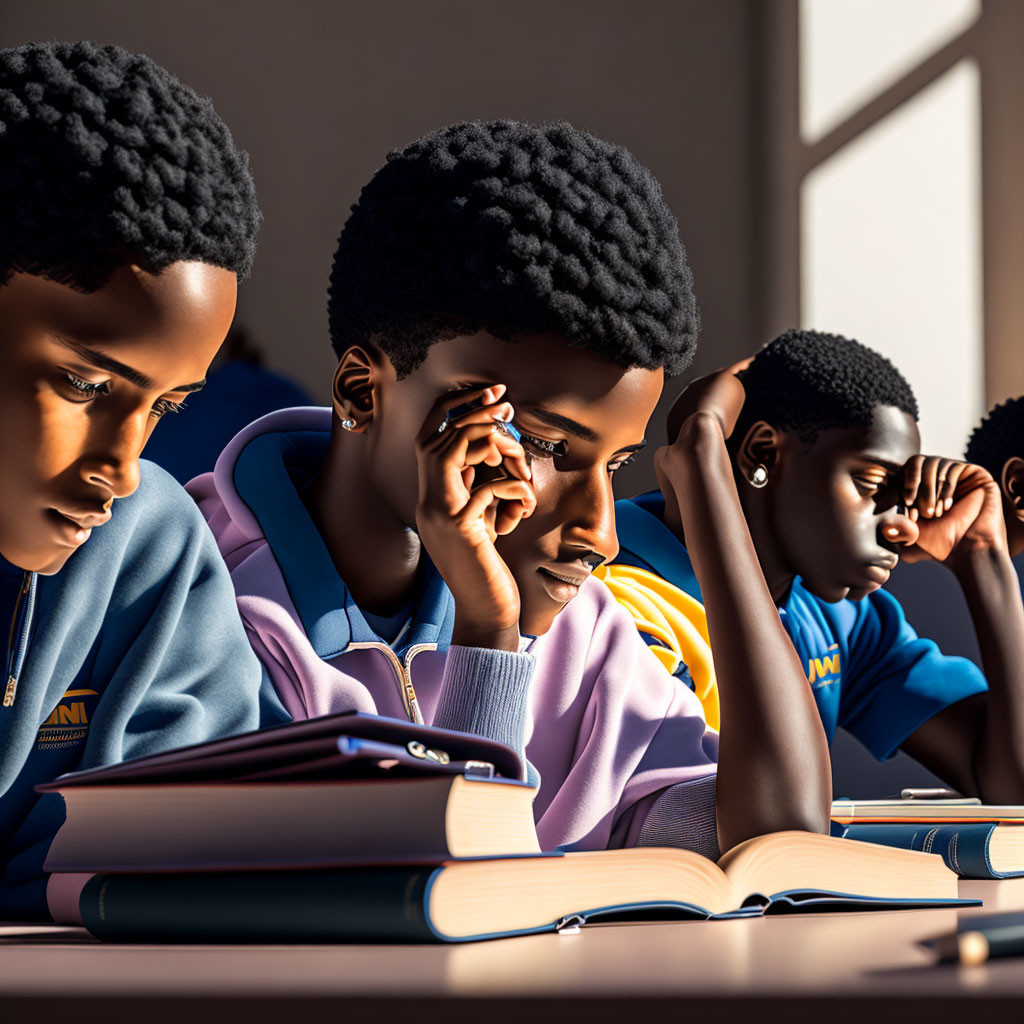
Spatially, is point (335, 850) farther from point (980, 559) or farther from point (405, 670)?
point (980, 559)

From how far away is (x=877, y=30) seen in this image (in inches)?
144

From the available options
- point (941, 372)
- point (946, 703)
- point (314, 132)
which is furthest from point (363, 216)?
point (314, 132)

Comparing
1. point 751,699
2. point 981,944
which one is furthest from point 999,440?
point 981,944

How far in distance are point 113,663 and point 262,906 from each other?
0.35 m

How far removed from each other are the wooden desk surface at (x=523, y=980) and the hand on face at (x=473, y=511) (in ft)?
1.28

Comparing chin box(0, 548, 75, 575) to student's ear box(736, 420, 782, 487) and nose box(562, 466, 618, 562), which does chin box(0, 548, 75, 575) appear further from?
student's ear box(736, 420, 782, 487)

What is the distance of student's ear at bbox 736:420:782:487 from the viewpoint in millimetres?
1585

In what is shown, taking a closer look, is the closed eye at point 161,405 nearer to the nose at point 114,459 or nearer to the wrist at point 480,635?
the nose at point 114,459

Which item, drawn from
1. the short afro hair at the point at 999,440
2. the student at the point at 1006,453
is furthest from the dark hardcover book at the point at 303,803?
the short afro hair at the point at 999,440

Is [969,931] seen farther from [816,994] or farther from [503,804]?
[503,804]

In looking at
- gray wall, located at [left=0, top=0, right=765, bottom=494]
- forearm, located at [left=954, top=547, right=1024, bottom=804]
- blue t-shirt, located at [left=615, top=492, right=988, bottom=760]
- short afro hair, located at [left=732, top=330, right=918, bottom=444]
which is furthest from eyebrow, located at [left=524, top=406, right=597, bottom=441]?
gray wall, located at [left=0, top=0, right=765, bottom=494]

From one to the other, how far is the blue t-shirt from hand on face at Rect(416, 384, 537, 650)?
63cm

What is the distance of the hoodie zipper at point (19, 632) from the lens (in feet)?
2.44

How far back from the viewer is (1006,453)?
81.8 inches
